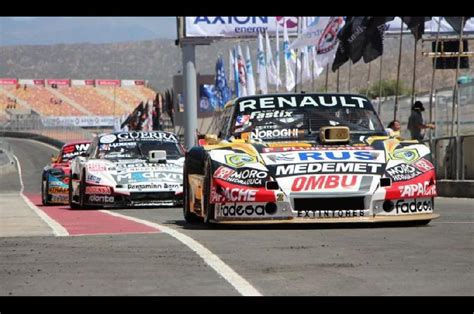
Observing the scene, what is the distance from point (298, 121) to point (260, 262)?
15.3ft

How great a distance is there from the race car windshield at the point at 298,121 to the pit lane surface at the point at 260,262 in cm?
147

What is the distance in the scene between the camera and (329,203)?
36.8 feet

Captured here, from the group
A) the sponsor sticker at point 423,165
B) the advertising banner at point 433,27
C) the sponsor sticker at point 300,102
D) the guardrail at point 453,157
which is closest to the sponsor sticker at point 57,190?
the guardrail at point 453,157

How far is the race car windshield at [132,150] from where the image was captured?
19.4 m

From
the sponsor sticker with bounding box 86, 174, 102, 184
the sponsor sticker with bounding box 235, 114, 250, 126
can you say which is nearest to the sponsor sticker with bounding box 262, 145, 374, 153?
the sponsor sticker with bounding box 235, 114, 250, 126

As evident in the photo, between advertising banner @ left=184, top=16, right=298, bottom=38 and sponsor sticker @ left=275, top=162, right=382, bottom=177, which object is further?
advertising banner @ left=184, top=16, right=298, bottom=38

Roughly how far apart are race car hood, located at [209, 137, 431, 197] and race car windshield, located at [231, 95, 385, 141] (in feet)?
3.07

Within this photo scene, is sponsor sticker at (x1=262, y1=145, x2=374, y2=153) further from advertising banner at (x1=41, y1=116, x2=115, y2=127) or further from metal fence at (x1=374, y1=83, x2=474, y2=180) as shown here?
advertising banner at (x1=41, y1=116, x2=115, y2=127)

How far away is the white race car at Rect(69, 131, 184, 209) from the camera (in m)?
18.5

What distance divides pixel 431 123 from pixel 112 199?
8971 mm

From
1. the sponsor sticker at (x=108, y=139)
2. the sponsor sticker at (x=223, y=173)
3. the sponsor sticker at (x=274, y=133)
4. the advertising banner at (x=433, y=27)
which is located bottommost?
the sponsor sticker at (x=223, y=173)

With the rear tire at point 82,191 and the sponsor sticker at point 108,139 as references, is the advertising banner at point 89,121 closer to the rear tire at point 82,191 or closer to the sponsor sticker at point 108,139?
the sponsor sticker at point 108,139

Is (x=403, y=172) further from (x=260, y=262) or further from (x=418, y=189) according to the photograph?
(x=260, y=262)
